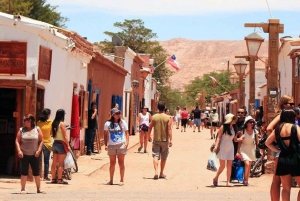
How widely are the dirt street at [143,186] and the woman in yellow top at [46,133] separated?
481 mm

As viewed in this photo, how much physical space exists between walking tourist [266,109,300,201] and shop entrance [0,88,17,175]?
8.66m

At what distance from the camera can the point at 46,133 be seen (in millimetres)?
15352

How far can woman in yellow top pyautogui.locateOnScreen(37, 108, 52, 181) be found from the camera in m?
15.2

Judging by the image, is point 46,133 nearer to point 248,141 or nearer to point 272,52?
point 248,141

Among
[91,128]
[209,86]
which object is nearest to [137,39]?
[209,86]

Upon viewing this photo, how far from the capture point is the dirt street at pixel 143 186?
12.8 meters

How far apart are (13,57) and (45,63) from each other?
3.18 ft

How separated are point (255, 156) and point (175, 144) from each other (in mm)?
15131

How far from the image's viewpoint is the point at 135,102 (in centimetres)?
4081

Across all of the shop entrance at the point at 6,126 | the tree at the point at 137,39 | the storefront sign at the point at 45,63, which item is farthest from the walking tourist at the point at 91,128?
the tree at the point at 137,39

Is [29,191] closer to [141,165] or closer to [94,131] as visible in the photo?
[141,165]

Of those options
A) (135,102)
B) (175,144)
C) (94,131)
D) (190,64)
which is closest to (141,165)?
(94,131)

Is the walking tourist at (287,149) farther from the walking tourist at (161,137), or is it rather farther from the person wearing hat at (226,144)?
the walking tourist at (161,137)

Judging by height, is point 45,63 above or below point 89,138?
above
